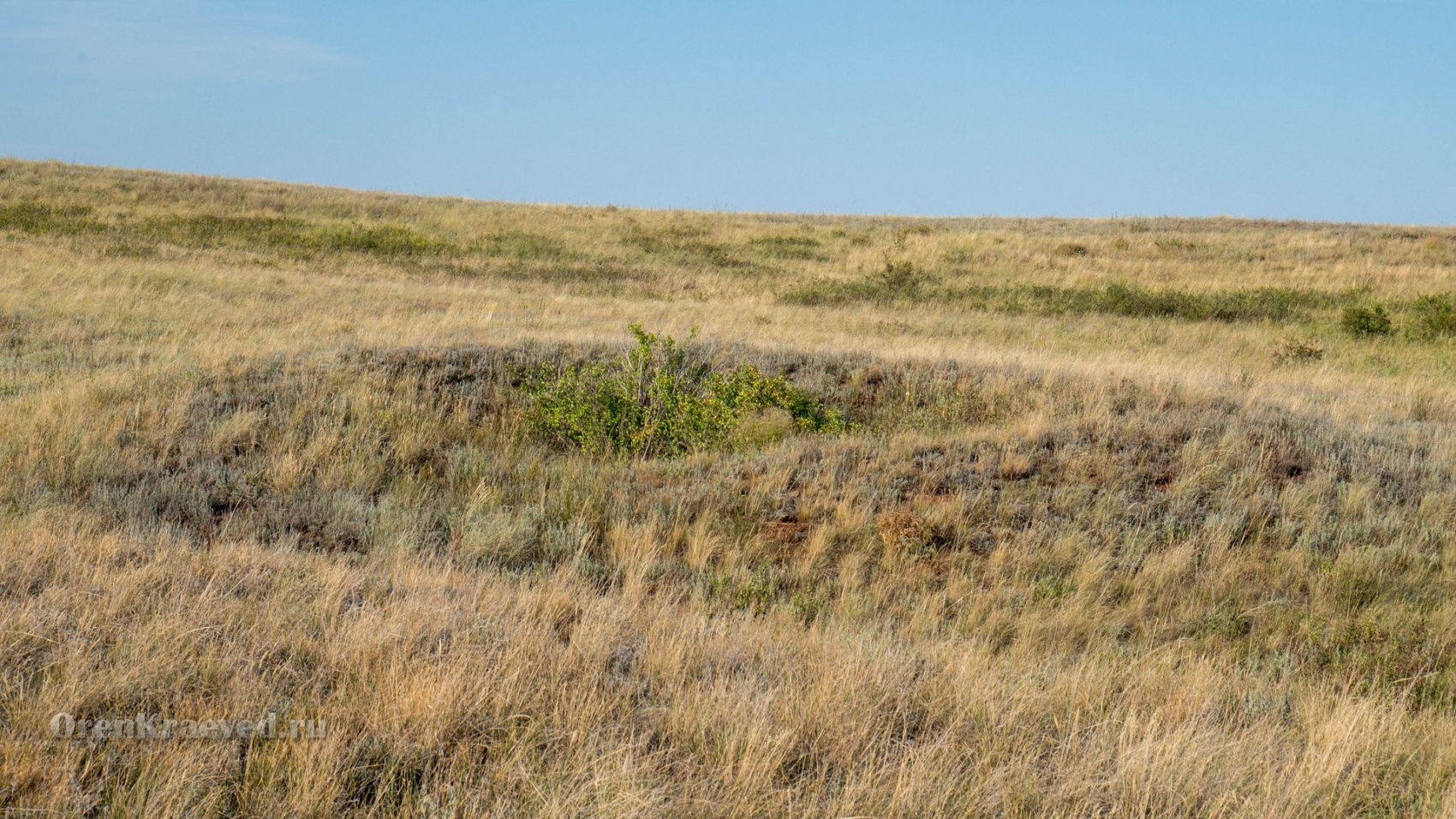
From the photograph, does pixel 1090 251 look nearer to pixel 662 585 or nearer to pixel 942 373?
pixel 942 373

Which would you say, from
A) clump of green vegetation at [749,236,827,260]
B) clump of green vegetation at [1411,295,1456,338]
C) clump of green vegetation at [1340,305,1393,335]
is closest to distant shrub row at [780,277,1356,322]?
clump of green vegetation at [1340,305,1393,335]

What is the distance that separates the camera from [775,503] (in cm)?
751

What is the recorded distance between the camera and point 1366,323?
1862cm

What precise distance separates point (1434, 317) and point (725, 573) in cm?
1897

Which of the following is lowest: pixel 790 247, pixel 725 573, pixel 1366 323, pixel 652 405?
pixel 725 573

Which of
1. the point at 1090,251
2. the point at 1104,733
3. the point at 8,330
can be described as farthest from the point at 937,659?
the point at 1090,251

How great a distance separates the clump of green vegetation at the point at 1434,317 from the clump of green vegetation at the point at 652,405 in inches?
569

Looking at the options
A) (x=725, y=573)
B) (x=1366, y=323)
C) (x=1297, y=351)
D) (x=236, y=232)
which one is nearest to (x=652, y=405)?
(x=725, y=573)

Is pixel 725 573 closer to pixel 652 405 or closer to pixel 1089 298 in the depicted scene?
pixel 652 405

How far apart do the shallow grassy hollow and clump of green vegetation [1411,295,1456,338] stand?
128 cm

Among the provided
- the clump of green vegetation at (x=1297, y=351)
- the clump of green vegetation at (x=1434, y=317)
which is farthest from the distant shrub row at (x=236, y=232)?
the clump of green vegetation at (x=1434, y=317)

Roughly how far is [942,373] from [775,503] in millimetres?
4152

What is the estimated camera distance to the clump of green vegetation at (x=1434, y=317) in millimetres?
18188

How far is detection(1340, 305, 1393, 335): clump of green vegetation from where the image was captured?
18578 millimetres
